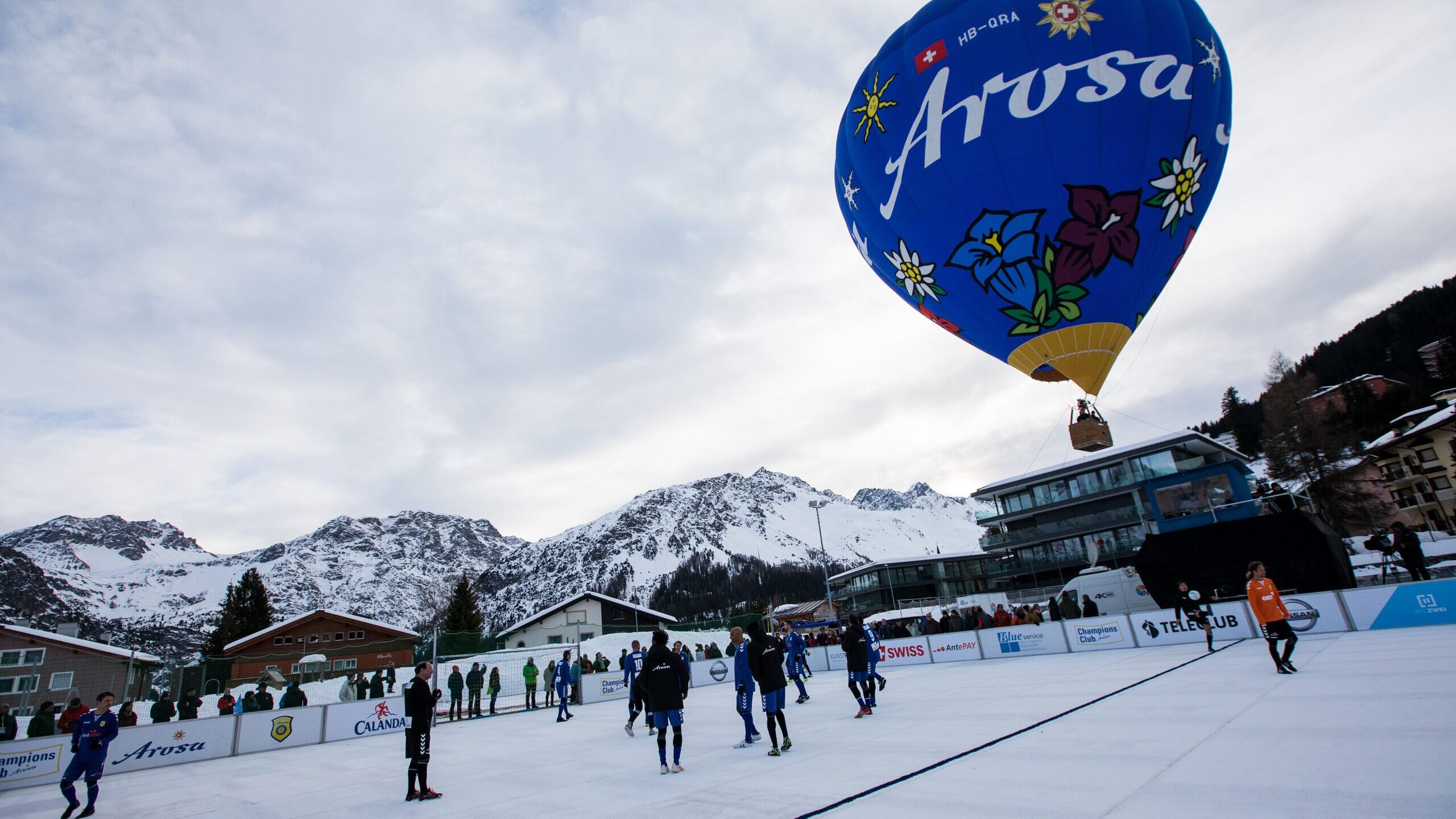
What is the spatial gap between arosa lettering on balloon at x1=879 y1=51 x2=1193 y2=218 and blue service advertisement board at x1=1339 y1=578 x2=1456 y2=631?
1172 centimetres

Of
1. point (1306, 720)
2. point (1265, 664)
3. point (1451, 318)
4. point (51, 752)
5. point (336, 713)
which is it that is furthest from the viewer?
point (1451, 318)

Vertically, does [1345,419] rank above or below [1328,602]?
above

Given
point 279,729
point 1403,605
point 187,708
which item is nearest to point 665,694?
point 279,729

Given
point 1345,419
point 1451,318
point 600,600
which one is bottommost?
point 600,600

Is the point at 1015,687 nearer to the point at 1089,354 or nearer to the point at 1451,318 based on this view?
the point at 1089,354

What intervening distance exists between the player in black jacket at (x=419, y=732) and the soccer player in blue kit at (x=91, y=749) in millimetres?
4280

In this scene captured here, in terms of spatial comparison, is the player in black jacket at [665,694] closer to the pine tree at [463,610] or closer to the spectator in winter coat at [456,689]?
the spectator in winter coat at [456,689]

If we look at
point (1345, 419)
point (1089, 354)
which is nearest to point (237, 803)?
point (1089, 354)

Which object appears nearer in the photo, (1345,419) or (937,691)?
(937,691)

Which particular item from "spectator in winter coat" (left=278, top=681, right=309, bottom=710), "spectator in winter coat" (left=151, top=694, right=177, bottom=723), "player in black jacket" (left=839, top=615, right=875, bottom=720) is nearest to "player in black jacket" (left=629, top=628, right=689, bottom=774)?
"player in black jacket" (left=839, top=615, right=875, bottom=720)

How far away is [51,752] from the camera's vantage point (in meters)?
13.4

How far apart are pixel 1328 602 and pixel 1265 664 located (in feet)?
22.6

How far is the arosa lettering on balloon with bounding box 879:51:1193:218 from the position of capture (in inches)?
522

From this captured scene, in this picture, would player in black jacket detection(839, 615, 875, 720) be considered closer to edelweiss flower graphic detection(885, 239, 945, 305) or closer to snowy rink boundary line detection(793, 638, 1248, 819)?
snowy rink boundary line detection(793, 638, 1248, 819)
